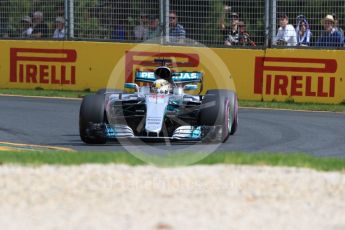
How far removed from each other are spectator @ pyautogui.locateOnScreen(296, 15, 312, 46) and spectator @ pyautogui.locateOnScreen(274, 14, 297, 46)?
Result: 98mm

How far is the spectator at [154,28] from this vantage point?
20688mm

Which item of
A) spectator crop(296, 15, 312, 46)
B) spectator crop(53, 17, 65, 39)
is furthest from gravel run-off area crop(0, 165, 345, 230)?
spectator crop(53, 17, 65, 39)

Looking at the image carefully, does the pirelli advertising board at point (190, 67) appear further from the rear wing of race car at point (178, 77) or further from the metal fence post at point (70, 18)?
A: the rear wing of race car at point (178, 77)

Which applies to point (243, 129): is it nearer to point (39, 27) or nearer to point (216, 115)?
point (216, 115)

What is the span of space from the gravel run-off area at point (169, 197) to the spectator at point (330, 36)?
10044 mm

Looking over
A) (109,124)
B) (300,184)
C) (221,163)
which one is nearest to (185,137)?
(109,124)

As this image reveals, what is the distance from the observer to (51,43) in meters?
21.5

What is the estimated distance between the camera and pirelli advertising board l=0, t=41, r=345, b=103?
19.1m

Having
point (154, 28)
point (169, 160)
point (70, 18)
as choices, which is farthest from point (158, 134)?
point (70, 18)

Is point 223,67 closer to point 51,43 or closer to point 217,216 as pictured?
point 51,43

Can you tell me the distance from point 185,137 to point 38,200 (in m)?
5.69

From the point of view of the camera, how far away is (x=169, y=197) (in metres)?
8.19

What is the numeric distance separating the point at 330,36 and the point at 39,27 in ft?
22.0

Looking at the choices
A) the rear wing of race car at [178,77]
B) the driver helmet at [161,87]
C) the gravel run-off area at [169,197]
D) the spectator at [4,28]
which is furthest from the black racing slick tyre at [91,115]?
the spectator at [4,28]
